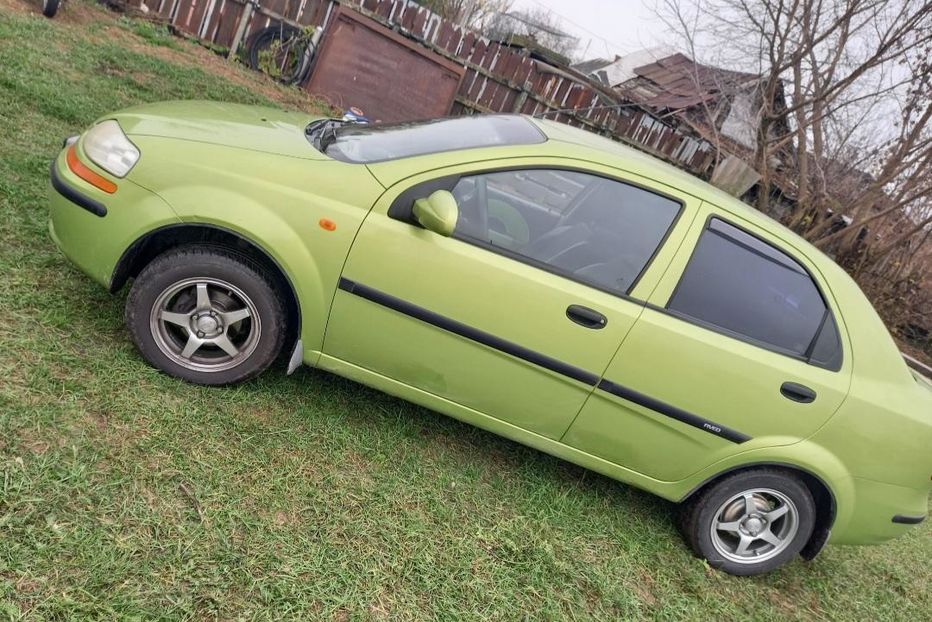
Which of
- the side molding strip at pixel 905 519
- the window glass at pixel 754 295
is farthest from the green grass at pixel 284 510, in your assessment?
the window glass at pixel 754 295

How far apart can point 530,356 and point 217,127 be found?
175cm

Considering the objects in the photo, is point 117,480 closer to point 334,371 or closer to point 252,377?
point 252,377

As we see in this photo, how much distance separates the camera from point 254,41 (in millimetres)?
8609

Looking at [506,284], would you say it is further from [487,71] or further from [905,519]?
[487,71]

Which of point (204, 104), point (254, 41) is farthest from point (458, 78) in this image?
point (204, 104)

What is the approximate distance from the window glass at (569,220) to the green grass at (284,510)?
114cm

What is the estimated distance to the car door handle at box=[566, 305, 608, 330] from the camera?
276 centimetres

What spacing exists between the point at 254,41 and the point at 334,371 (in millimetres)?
7247

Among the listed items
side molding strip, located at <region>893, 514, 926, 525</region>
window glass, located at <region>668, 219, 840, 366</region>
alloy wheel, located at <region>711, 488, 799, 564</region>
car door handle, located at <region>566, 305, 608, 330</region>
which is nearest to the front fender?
car door handle, located at <region>566, 305, 608, 330</region>

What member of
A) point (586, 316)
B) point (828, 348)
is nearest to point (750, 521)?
point (828, 348)

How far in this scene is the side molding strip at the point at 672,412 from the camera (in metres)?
2.88

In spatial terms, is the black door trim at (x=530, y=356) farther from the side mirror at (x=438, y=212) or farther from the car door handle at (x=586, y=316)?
the side mirror at (x=438, y=212)

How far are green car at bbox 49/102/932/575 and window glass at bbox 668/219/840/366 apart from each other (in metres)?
0.01

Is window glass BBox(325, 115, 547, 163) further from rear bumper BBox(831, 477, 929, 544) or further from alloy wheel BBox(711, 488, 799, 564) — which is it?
rear bumper BBox(831, 477, 929, 544)
